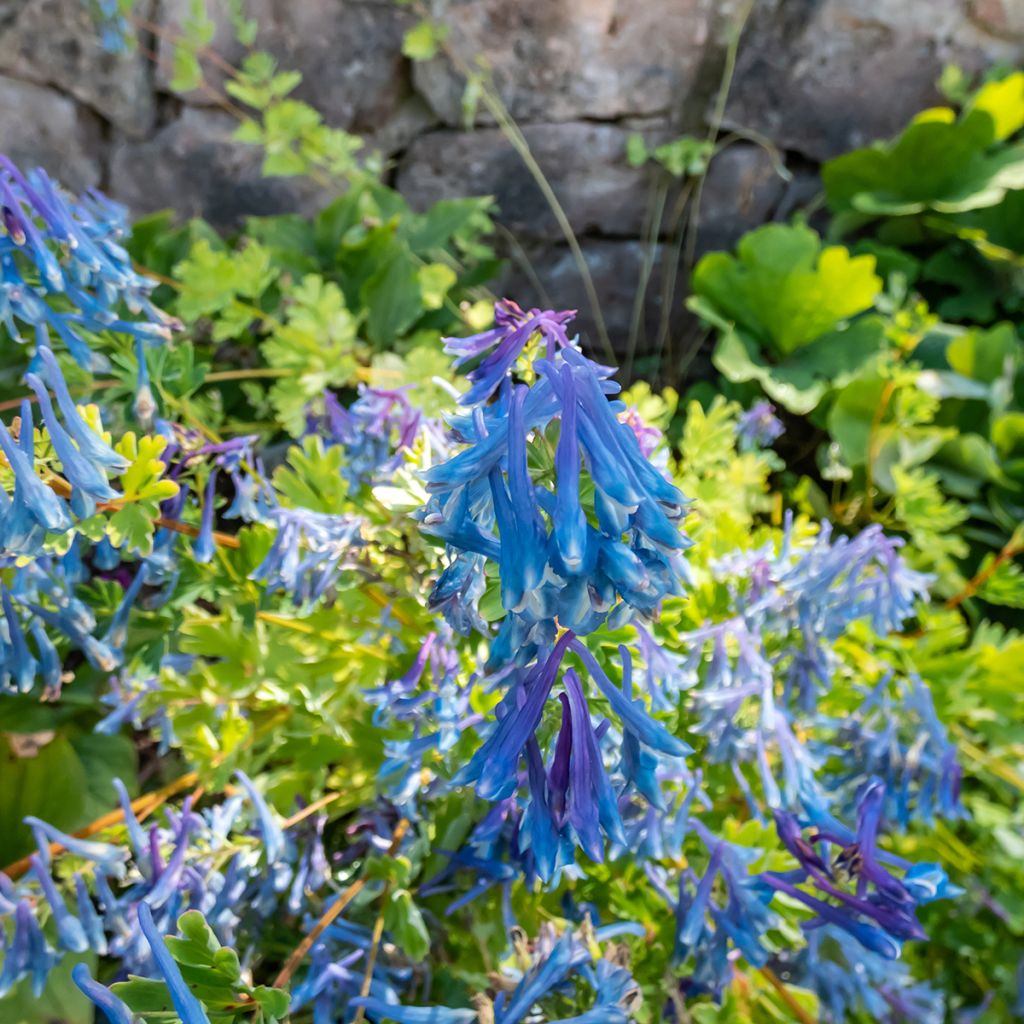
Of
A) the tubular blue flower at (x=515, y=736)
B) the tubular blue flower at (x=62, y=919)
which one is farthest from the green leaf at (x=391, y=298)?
the tubular blue flower at (x=515, y=736)

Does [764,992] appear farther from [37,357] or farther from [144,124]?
[144,124]

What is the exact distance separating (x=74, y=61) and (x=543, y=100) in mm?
877

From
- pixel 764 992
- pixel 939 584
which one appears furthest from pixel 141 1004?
pixel 939 584

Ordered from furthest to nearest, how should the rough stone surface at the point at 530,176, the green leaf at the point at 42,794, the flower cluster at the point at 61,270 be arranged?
the rough stone surface at the point at 530,176 → the green leaf at the point at 42,794 → the flower cluster at the point at 61,270

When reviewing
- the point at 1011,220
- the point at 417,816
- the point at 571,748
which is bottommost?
the point at 417,816

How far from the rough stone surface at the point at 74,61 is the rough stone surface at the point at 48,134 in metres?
0.03

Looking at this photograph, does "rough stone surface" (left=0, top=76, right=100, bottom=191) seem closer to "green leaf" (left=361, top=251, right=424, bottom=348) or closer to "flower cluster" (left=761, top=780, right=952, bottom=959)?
"green leaf" (left=361, top=251, right=424, bottom=348)

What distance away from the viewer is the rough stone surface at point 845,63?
68.1 inches

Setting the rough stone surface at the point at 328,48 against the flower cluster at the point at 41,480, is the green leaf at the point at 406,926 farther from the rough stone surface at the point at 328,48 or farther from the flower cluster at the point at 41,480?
the rough stone surface at the point at 328,48

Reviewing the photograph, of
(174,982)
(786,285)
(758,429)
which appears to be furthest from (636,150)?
(174,982)

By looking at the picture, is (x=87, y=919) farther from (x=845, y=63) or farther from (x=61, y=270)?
(x=845, y=63)

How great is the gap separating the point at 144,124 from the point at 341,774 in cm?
133

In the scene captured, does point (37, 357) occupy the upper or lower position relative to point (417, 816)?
upper

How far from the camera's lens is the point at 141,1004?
1.33ft
